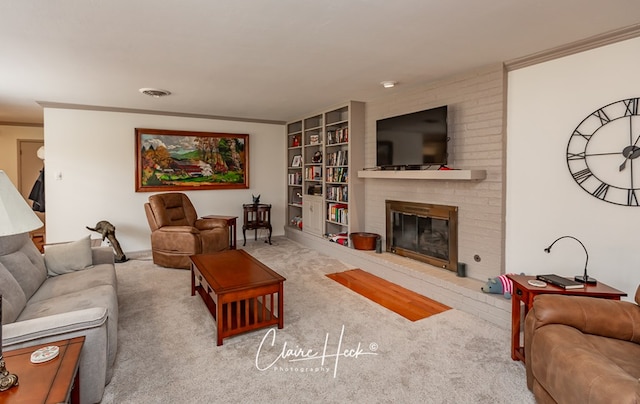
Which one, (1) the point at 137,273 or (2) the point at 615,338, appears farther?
(1) the point at 137,273


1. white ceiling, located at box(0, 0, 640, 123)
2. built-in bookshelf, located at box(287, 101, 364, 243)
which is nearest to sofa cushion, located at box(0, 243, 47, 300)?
white ceiling, located at box(0, 0, 640, 123)

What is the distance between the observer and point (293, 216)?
691 cm

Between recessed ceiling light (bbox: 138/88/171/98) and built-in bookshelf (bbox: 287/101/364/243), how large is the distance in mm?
2297

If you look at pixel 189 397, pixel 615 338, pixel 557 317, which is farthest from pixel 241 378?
pixel 615 338

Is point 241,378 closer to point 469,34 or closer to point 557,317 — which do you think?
point 557,317

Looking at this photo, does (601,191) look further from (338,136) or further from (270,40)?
(338,136)

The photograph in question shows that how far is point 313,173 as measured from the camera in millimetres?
6020

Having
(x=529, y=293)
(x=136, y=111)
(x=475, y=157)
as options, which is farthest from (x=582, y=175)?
(x=136, y=111)

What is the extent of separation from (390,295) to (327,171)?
250 centimetres

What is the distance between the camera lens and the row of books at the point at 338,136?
5.19 metres

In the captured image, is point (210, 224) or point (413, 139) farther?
point (210, 224)

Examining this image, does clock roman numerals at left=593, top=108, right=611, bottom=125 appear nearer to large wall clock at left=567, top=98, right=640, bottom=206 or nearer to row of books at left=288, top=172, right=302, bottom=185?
large wall clock at left=567, top=98, right=640, bottom=206

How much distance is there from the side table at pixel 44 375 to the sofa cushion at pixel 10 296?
21.4 inches

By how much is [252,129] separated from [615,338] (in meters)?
5.79
